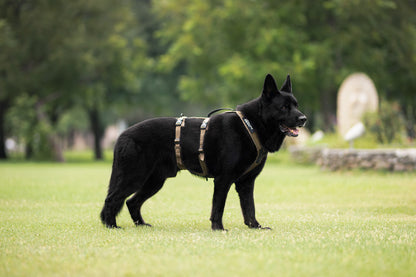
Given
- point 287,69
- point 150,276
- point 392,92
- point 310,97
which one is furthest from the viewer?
point 392,92

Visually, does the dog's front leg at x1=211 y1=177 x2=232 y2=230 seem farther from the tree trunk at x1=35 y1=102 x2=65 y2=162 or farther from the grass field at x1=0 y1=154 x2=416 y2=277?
the tree trunk at x1=35 y1=102 x2=65 y2=162

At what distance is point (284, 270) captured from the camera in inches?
173

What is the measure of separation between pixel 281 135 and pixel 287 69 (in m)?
20.0

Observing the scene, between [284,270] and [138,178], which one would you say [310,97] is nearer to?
[138,178]

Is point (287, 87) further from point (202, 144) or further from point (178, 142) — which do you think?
point (178, 142)

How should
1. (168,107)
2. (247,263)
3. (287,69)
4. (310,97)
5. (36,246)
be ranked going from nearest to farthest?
(247,263) < (36,246) < (287,69) < (310,97) < (168,107)

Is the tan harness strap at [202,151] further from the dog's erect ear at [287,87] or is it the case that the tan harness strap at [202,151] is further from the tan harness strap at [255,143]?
the dog's erect ear at [287,87]

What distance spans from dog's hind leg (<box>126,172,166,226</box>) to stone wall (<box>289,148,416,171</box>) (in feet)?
34.2

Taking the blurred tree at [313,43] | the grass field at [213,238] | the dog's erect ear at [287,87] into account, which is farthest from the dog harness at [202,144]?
the blurred tree at [313,43]

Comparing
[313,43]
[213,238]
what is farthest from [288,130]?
[313,43]

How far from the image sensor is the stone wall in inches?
607

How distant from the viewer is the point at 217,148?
656 cm

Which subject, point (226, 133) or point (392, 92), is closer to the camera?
point (226, 133)

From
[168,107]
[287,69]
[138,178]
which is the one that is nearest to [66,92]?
[168,107]
